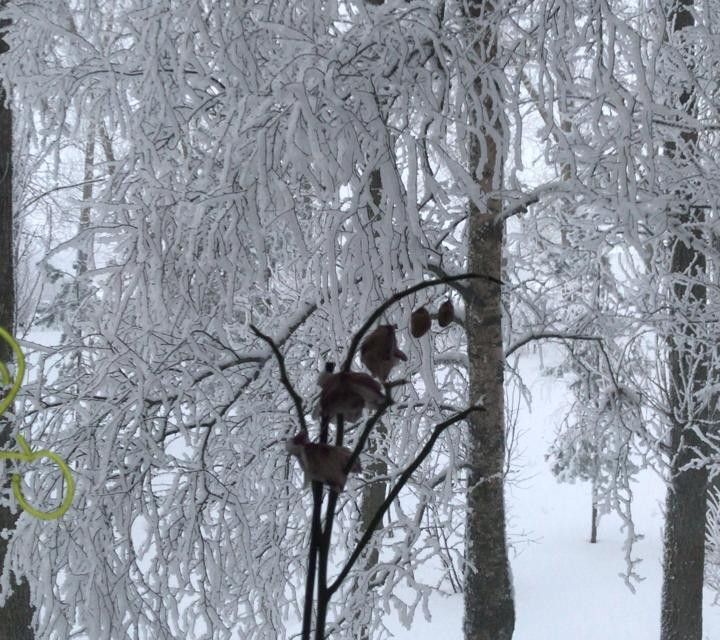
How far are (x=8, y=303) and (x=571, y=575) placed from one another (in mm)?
10173

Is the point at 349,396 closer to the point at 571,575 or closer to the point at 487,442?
the point at 487,442

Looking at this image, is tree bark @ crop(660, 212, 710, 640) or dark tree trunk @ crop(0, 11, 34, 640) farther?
tree bark @ crop(660, 212, 710, 640)

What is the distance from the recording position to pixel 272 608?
2.34 m

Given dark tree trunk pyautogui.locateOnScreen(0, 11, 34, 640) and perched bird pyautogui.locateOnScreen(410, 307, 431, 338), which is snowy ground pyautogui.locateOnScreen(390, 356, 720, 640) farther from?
perched bird pyautogui.locateOnScreen(410, 307, 431, 338)

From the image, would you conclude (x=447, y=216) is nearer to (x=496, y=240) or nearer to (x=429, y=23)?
(x=429, y=23)

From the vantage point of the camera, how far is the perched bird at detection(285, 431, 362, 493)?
1.68ft

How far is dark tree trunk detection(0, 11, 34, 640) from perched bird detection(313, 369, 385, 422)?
3.18 m

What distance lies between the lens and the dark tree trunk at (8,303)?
10.9ft

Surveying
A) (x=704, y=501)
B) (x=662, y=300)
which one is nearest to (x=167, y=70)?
(x=662, y=300)

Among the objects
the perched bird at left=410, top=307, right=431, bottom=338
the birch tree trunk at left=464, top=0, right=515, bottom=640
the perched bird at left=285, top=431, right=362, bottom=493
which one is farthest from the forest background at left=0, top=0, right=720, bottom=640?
the perched bird at left=285, top=431, right=362, bottom=493

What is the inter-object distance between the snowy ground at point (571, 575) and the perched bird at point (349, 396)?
247 inches

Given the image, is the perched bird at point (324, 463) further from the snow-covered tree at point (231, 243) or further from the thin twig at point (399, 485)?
the snow-covered tree at point (231, 243)

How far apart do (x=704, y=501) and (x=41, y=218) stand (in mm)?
9446

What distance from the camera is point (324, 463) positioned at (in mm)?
515
